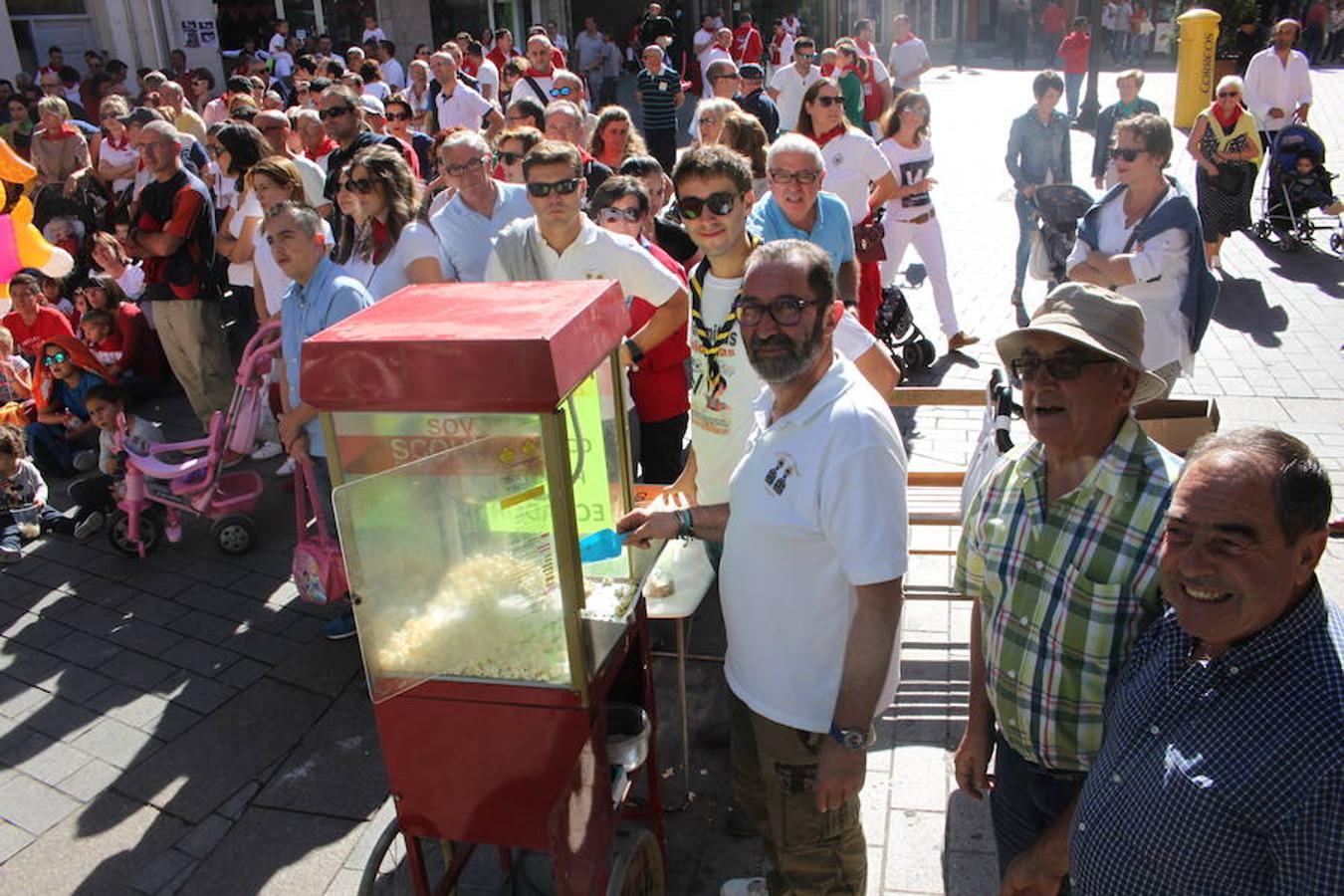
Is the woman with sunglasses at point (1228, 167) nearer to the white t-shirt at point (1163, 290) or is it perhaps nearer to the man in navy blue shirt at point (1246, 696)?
the white t-shirt at point (1163, 290)

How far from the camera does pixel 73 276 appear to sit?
9.23 meters

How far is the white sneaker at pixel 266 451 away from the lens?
707 cm

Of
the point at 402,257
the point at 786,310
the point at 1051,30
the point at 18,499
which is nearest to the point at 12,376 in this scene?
the point at 18,499

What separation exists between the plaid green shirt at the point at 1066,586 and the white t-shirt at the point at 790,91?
9.53 m

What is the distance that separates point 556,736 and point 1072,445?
1444 millimetres

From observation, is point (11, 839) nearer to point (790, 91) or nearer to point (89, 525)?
point (89, 525)

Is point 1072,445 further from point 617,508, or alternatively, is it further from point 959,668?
Answer: point 959,668

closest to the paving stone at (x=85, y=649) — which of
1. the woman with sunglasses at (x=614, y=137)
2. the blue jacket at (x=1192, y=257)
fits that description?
the woman with sunglasses at (x=614, y=137)

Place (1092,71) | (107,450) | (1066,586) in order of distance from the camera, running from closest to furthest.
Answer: (1066,586), (107,450), (1092,71)

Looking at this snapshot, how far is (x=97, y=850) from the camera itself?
3.81 meters

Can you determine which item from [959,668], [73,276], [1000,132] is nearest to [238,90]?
[73,276]

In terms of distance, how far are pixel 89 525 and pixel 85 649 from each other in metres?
1.34

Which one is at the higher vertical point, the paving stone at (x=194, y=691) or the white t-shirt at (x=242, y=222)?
the white t-shirt at (x=242, y=222)

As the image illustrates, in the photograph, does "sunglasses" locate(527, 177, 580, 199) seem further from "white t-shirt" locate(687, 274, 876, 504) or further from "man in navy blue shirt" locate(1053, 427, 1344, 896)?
"man in navy blue shirt" locate(1053, 427, 1344, 896)
